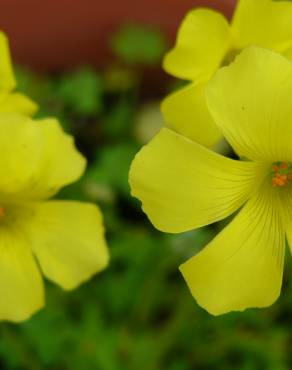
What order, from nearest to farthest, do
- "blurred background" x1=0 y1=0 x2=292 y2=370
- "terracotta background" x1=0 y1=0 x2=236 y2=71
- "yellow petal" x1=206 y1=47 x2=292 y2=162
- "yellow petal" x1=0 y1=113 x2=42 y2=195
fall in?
"yellow petal" x1=206 y1=47 x2=292 y2=162 → "yellow petal" x1=0 y1=113 x2=42 y2=195 → "blurred background" x1=0 y1=0 x2=292 y2=370 → "terracotta background" x1=0 y1=0 x2=236 y2=71

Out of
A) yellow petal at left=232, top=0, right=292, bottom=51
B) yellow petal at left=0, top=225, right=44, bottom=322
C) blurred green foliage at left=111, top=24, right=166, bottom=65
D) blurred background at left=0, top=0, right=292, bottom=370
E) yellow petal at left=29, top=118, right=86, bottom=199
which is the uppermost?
yellow petal at left=232, top=0, right=292, bottom=51

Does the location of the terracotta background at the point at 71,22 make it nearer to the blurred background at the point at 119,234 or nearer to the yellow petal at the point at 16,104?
the blurred background at the point at 119,234

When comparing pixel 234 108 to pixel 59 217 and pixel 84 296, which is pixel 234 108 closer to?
pixel 59 217

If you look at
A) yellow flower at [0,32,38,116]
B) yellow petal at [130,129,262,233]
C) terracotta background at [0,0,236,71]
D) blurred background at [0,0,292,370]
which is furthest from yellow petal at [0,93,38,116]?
terracotta background at [0,0,236,71]

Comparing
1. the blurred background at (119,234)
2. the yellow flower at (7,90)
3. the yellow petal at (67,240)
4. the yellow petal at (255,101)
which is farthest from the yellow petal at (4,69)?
the blurred background at (119,234)

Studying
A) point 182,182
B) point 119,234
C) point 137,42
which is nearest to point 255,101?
point 182,182

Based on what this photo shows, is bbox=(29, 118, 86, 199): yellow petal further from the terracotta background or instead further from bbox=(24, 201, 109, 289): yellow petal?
the terracotta background
